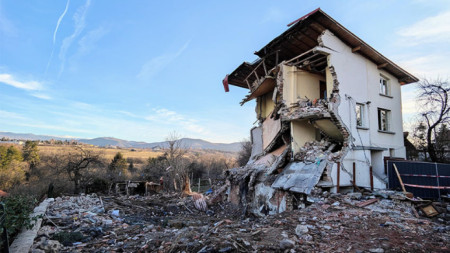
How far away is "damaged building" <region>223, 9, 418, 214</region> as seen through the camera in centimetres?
1177

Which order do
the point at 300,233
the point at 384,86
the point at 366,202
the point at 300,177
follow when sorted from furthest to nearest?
1. the point at 384,86
2. the point at 300,177
3. the point at 366,202
4. the point at 300,233

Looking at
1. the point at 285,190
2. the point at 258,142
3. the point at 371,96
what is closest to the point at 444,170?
the point at 371,96

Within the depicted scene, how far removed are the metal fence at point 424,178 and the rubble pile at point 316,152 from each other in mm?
2824

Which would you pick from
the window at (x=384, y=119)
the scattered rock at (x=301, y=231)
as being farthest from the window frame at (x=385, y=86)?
the scattered rock at (x=301, y=231)

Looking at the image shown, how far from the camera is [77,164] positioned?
25.6 metres

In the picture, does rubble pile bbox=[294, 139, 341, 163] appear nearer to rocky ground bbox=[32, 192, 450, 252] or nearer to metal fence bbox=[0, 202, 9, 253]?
rocky ground bbox=[32, 192, 450, 252]

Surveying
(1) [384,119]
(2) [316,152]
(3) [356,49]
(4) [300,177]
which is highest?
(3) [356,49]

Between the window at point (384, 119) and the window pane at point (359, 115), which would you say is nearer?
the window pane at point (359, 115)

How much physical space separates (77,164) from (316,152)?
24607 mm

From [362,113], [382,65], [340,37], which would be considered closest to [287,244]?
[362,113]

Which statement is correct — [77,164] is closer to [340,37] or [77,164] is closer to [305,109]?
[305,109]

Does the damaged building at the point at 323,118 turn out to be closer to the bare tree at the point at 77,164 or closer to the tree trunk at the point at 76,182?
the tree trunk at the point at 76,182

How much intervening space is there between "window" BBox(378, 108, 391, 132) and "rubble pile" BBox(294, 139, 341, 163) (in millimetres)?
4602

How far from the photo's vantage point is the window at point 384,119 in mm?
15125
